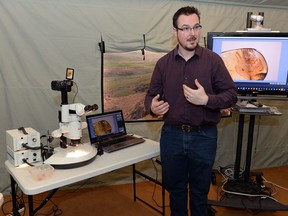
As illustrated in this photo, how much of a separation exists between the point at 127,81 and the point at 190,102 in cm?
127

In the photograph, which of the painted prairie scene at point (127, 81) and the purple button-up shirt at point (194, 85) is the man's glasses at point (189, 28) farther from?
the painted prairie scene at point (127, 81)

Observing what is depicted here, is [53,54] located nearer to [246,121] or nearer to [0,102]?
[0,102]

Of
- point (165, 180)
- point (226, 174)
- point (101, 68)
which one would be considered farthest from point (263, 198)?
point (101, 68)

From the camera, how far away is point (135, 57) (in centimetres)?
292

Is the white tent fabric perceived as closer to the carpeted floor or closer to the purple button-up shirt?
the carpeted floor

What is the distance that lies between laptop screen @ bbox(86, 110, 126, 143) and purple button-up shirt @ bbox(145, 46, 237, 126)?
535 millimetres

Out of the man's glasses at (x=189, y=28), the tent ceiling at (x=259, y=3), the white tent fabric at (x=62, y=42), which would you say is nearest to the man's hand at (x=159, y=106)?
the man's glasses at (x=189, y=28)

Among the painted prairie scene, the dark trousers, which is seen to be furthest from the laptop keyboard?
the painted prairie scene

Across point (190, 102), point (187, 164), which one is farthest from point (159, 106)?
point (187, 164)

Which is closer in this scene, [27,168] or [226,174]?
[27,168]

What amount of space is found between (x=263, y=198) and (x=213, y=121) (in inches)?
43.7

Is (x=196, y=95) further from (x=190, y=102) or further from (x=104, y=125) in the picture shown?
(x=104, y=125)

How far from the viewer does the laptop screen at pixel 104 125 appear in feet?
7.03

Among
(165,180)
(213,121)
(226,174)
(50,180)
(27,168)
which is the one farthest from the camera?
(226,174)
